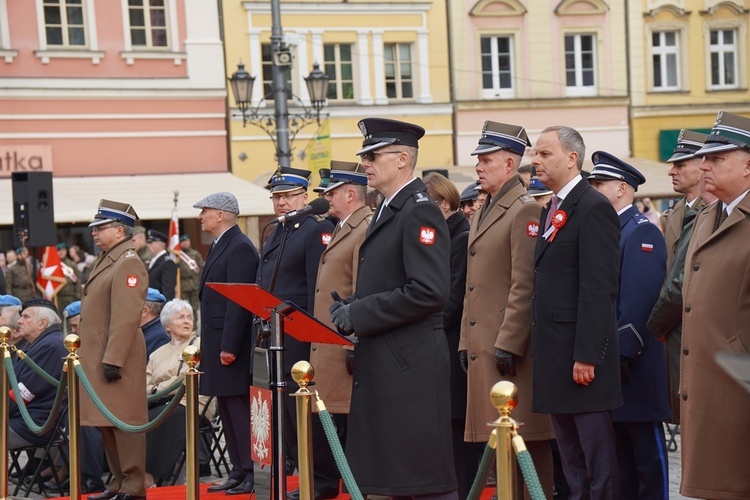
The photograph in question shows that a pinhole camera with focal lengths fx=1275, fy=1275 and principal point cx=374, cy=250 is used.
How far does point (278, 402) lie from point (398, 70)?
90.1 feet

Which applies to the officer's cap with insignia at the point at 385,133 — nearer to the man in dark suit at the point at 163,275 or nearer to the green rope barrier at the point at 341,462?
the green rope barrier at the point at 341,462

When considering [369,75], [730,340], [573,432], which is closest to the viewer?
[730,340]

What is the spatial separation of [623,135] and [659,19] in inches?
132

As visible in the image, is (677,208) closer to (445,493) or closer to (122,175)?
(445,493)

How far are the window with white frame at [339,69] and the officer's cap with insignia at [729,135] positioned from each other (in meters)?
27.3

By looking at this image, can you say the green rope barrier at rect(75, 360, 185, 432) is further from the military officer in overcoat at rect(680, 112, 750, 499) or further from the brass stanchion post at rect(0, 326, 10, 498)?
the military officer in overcoat at rect(680, 112, 750, 499)

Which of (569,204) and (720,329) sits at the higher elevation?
(569,204)

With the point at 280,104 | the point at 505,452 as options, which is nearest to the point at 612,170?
the point at 505,452

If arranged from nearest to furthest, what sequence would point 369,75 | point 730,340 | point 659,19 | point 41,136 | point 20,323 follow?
1. point 730,340
2. point 20,323
3. point 41,136
4. point 369,75
5. point 659,19

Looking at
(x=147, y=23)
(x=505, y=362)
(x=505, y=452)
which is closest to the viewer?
(x=505, y=452)

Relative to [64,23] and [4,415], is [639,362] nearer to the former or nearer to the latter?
[4,415]

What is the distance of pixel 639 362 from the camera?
744 cm

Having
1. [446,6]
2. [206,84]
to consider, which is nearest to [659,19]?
[446,6]

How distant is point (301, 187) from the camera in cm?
908
